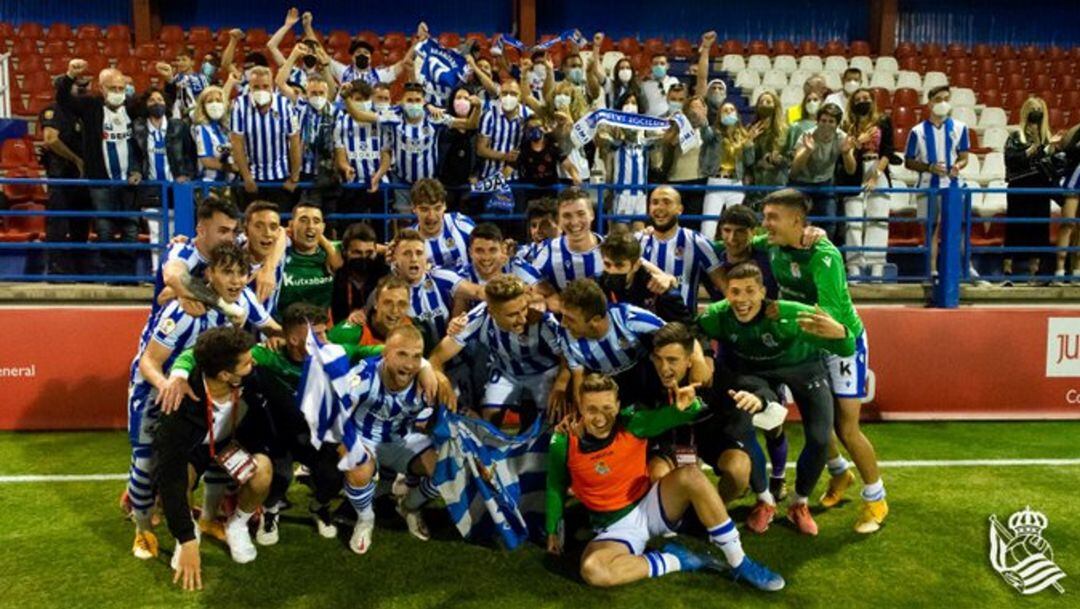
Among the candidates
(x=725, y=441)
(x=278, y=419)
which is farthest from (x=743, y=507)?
(x=278, y=419)

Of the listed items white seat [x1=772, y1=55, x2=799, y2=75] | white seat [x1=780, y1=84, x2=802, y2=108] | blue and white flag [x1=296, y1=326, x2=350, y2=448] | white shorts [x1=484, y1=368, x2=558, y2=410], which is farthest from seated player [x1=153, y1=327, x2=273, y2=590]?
white seat [x1=772, y1=55, x2=799, y2=75]

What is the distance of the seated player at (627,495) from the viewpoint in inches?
188

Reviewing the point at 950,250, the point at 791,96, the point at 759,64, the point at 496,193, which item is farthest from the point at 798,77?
the point at 496,193

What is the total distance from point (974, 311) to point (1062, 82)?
1204 cm

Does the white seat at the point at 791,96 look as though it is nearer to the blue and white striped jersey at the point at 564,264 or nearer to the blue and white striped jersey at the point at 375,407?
the blue and white striped jersey at the point at 564,264

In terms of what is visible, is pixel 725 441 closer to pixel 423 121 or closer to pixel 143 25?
pixel 423 121

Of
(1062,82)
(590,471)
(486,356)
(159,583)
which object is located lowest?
(159,583)

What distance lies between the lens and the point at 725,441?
5293mm

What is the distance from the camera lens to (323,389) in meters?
5.01

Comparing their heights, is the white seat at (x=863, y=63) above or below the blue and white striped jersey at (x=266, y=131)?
above

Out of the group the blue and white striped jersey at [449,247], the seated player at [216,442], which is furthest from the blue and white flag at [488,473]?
the blue and white striped jersey at [449,247]

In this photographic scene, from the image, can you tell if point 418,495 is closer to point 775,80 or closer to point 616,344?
point 616,344

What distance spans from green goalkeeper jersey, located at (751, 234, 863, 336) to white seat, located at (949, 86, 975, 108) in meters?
12.1

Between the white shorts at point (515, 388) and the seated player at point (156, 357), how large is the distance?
5.00ft
